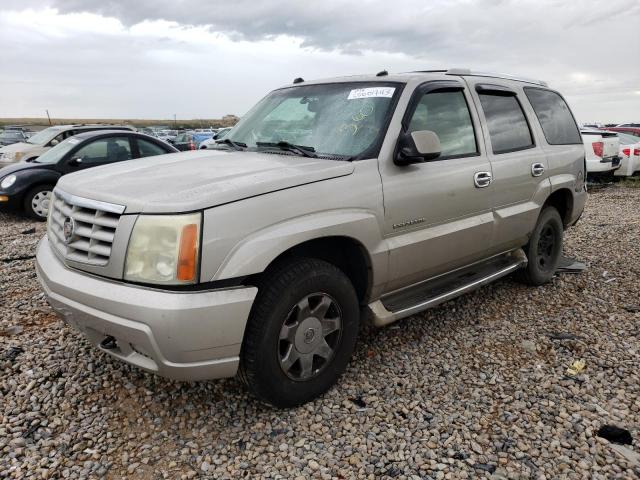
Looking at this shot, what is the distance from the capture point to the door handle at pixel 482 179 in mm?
3585

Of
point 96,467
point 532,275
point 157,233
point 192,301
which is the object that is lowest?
point 96,467

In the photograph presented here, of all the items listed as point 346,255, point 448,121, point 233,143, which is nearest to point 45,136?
point 233,143

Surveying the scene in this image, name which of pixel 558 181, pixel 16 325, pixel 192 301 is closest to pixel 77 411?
pixel 192 301

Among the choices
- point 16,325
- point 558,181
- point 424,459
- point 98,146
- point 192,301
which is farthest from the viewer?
point 98,146

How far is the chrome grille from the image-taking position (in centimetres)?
238

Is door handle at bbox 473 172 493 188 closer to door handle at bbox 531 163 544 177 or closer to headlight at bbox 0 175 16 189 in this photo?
door handle at bbox 531 163 544 177

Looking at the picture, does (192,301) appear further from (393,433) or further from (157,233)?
(393,433)

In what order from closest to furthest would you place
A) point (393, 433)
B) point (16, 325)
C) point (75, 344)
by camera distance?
point (393, 433) < point (75, 344) < point (16, 325)

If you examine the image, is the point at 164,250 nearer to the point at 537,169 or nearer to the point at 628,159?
the point at 537,169

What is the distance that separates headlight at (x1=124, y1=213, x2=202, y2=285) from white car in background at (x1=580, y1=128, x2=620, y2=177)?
12311 millimetres

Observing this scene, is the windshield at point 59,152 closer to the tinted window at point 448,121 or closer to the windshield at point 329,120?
the windshield at point 329,120

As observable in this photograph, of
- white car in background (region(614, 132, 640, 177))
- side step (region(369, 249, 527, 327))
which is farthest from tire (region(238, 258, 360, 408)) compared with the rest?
white car in background (region(614, 132, 640, 177))

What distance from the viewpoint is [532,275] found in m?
4.65

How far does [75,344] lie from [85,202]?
57.1 inches
